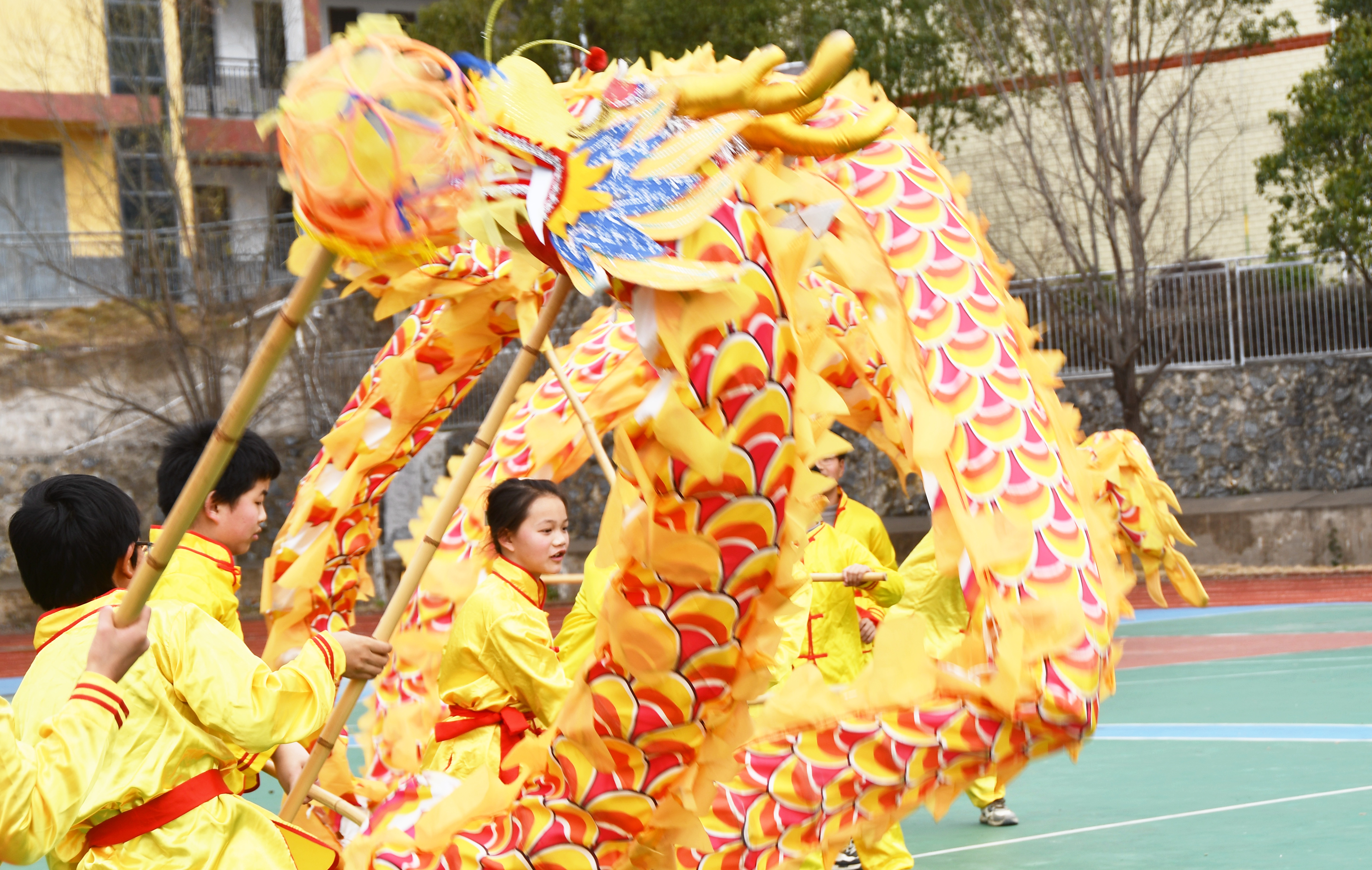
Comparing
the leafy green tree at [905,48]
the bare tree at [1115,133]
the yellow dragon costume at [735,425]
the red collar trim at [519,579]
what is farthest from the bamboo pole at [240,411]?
the leafy green tree at [905,48]

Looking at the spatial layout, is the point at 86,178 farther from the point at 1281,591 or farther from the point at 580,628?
the point at 580,628

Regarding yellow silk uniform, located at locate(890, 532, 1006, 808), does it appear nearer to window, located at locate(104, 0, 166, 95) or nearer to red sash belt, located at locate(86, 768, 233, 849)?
red sash belt, located at locate(86, 768, 233, 849)

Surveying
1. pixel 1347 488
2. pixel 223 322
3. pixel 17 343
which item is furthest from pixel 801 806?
pixel 17 343

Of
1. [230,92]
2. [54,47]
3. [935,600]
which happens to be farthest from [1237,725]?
[230,92]

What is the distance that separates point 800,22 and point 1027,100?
3.34 meters

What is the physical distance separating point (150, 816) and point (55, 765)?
315 millimetres

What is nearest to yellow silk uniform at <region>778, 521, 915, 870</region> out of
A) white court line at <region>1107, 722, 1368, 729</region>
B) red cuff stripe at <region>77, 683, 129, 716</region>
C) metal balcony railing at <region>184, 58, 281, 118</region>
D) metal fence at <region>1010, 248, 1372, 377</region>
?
white court line at <region>1107, 722, 1368, 729</region>

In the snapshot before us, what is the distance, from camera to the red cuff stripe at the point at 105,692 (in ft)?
7.14

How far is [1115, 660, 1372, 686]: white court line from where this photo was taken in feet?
28.3

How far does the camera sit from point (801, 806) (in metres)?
1.96

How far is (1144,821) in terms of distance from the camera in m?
5.39

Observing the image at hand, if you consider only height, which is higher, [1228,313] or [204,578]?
[1228,313]

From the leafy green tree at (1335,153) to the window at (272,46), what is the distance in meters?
10.5

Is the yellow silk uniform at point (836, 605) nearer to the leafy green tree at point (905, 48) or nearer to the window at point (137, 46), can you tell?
the window at point (137, 46)
